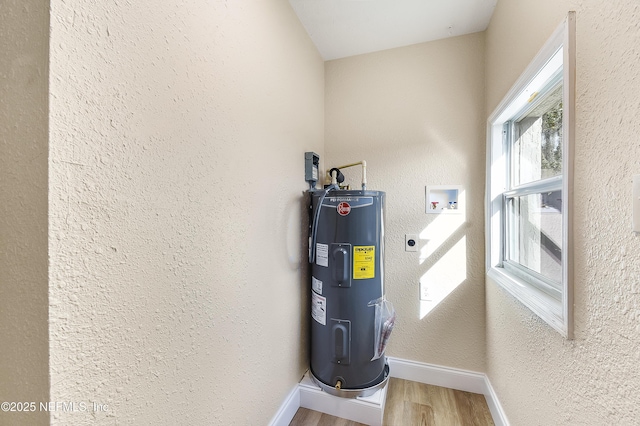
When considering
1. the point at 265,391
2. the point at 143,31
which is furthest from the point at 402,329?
the point at 143,31

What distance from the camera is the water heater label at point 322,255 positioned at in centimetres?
147

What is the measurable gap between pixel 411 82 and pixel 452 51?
33cm

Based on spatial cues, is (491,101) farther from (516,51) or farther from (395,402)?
(395,402)

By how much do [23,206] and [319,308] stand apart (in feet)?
4.41

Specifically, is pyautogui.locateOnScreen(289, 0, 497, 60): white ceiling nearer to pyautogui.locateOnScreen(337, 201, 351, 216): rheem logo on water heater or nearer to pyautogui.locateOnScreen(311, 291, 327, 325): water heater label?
pyautogui.locateOnScreen(337, 201, 351, 216): rheem logo on water heater

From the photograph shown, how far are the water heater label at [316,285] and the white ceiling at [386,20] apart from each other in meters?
1.71

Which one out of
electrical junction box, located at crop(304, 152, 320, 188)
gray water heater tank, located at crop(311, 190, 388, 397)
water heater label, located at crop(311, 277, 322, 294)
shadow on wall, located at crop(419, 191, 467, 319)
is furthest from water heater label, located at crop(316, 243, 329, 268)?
shadow on wall, located at crop(419, 191, 467, 319)

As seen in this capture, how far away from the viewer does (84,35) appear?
0.54 m

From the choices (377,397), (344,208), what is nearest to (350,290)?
(344,208)

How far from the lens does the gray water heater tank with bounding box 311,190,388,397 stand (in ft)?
4.71

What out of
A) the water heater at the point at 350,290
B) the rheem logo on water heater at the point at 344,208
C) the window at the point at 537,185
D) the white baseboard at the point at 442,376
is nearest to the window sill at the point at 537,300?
the window at the point at 537,185

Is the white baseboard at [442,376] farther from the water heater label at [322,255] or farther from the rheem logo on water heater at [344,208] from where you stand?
the rheem logo on water heater at [344,208]

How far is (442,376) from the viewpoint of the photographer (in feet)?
5.76

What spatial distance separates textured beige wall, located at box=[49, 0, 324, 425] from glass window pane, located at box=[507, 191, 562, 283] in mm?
1276
